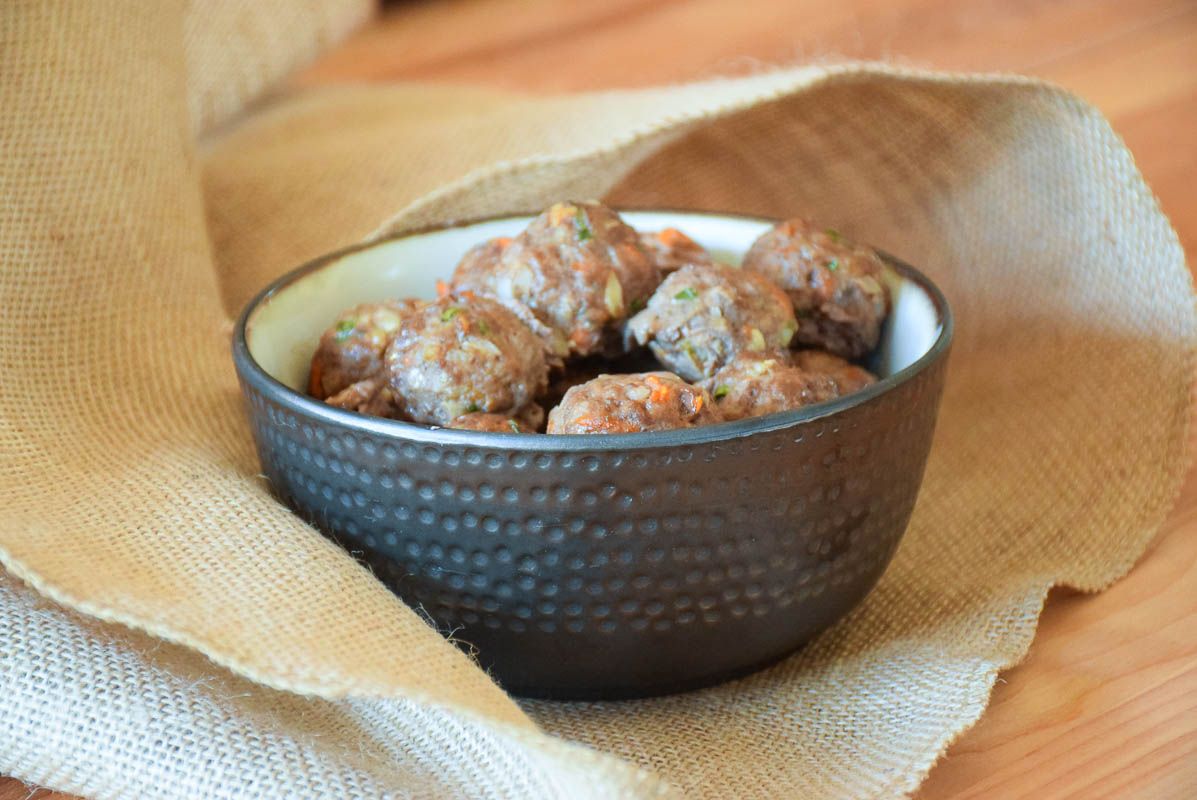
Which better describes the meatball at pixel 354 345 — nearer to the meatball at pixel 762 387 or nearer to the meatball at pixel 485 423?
the meatball at pixel 485 423

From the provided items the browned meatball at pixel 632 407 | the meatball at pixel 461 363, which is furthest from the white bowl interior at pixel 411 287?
the browned meatball at pixel 632 407

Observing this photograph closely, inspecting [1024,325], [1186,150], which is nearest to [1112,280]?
[1024,325]

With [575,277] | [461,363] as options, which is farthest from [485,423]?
[575,277]

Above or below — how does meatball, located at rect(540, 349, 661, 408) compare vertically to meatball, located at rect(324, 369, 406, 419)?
below

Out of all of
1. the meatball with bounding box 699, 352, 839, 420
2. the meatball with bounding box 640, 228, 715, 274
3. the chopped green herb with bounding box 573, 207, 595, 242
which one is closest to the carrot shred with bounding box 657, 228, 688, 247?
the meatball with bounding box 640, 228, 715, 274

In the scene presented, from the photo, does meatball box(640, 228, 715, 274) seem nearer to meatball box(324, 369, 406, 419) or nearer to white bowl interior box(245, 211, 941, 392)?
white bowl interior box(245, 211, 941, 392)

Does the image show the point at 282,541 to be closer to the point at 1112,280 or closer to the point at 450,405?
the point at 450,405
